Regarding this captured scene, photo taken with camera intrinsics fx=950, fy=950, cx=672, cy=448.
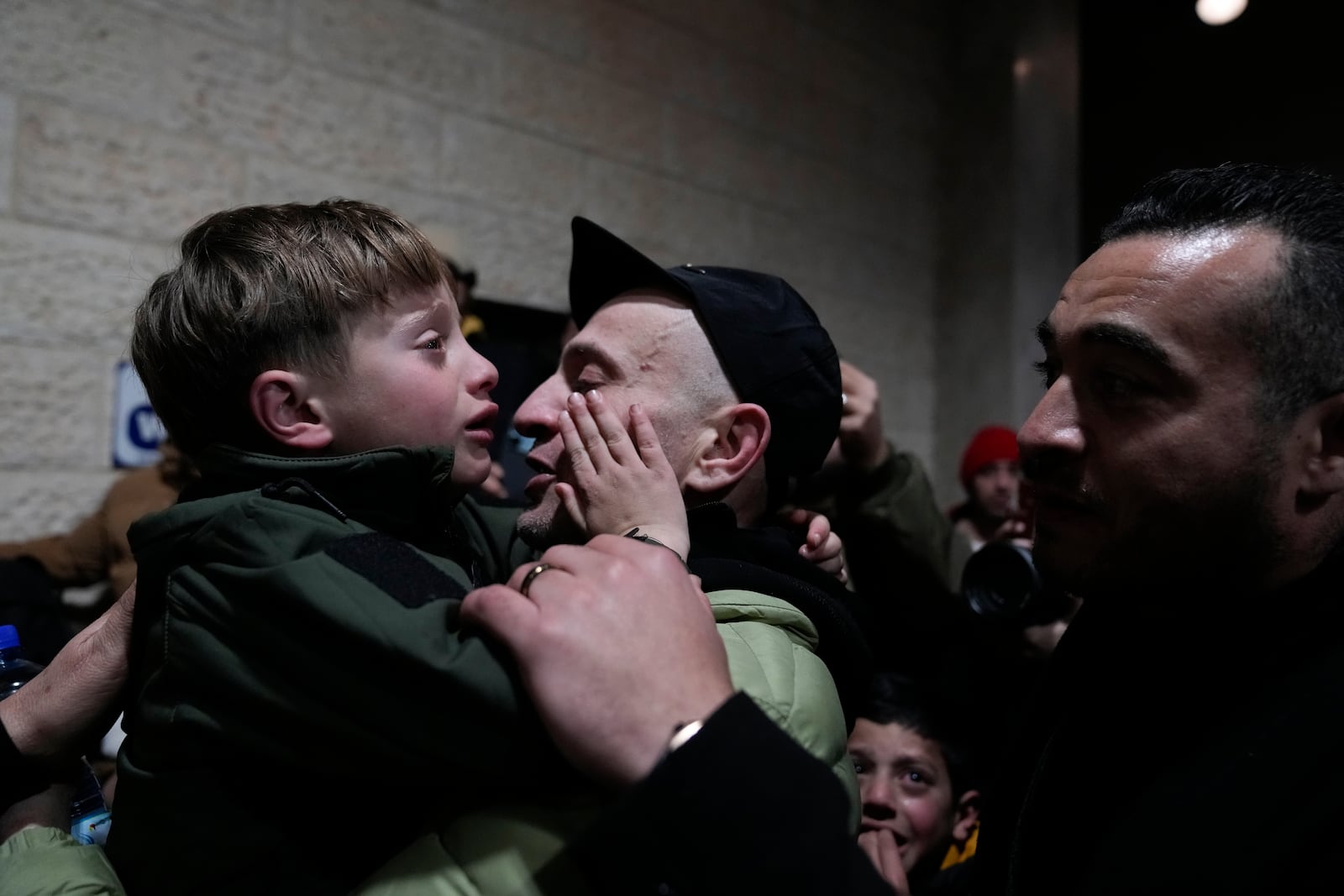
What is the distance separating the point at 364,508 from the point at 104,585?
5.59 feet

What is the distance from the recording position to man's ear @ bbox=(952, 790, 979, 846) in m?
1.95

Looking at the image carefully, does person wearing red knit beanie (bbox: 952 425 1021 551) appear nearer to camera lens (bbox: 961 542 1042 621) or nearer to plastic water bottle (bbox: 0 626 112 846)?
camera lens (bbox: 961 542 1042 621)

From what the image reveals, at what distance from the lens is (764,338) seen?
1.37 metres

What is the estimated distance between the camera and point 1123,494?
3.20ft

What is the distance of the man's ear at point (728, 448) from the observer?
4.32 feet

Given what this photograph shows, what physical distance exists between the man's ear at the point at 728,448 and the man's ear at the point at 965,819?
1.05 m

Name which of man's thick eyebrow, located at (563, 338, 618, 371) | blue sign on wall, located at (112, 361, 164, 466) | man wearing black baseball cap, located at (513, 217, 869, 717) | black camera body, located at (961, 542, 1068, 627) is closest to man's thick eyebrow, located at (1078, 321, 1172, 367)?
man wearing black baseball cap, located at (513, 217, 869, 717)

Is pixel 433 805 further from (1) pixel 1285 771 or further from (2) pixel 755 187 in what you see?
(2) pixel 755 187

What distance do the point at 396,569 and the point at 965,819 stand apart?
1.53 meters

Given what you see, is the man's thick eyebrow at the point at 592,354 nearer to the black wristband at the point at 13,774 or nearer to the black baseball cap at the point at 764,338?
the black baseball cap at the point at 764,338

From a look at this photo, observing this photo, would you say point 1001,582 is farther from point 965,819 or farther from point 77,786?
point 77,786

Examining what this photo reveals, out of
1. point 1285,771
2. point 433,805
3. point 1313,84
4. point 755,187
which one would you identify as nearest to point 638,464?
point 433,805

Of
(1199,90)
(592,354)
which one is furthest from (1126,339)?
(1199,90)

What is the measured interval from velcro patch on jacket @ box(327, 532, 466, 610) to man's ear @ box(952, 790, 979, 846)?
1.42m
